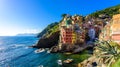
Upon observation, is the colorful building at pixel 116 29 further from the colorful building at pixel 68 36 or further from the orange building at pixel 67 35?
the orange building at pixel 67 35

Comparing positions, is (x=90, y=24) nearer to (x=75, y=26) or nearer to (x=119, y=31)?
(x=75, y=26)

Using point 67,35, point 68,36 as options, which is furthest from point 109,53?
point 67,35

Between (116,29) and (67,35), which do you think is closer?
(116,29)

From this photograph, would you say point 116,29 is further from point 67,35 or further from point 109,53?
point 67,35

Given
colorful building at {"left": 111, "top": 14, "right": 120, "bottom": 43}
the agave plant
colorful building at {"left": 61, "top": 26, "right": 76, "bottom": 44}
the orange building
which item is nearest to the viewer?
the agave plant

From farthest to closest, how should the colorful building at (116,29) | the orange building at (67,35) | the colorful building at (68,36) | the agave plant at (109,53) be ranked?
the orange building at (67,35)
the colorful building at (68,36)
the colorful building at (116,29)
the agave plant at (109,53)

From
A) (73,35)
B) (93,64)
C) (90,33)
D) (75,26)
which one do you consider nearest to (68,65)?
(93,64)

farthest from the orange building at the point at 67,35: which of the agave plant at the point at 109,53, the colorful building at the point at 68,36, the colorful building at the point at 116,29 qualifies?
the agave plant at the point at 109,53

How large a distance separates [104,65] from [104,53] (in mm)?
3704

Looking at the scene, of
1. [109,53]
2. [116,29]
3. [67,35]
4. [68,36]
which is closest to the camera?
[109,53]

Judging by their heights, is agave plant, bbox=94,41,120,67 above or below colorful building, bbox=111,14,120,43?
below

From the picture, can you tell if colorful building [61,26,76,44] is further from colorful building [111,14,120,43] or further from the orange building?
colorful building [111,14,120,43]

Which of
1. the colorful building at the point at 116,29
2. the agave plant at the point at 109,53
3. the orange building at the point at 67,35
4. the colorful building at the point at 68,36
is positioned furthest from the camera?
the orange building at the point at 67,35

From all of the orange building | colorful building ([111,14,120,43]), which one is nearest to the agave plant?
colorful building ([111,14,120,43])
